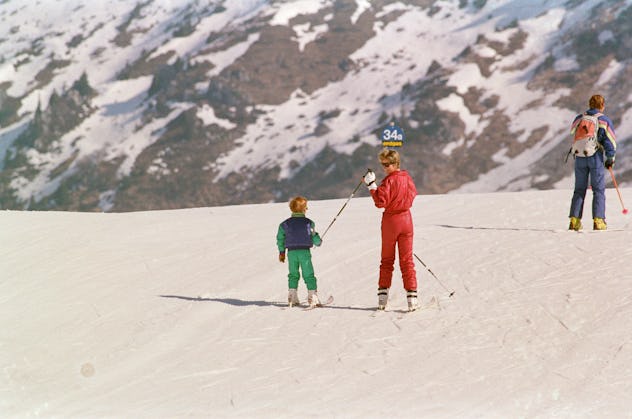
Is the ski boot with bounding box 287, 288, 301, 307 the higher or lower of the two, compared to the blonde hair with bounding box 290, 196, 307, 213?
lower

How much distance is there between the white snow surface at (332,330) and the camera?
21.8 ft

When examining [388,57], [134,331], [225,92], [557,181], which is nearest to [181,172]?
[225,92]

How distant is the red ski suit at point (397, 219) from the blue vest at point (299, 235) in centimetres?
95

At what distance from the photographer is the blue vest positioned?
9.47 meters

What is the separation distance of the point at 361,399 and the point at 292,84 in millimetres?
195431

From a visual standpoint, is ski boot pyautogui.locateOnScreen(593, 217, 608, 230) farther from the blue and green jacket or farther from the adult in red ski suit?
the blue and green jacket

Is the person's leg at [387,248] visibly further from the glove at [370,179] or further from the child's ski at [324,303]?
the child's ski at [324,303]

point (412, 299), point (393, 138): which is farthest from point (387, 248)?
point (393, 138)

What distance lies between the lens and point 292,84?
199375 millimetres

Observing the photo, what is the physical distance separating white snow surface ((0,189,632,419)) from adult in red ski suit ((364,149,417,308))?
1.69 ft

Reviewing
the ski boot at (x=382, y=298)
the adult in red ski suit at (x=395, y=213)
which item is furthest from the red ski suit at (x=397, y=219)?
the ski boot at (x=382, y=298)

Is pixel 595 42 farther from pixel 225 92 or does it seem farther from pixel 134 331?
pixel 134 331

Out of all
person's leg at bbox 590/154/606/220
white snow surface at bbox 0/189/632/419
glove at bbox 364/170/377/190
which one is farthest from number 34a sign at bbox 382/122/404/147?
person's leg at bbox 590/154/606/220

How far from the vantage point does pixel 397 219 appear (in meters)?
8.86
